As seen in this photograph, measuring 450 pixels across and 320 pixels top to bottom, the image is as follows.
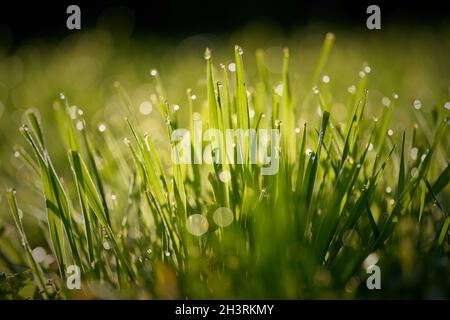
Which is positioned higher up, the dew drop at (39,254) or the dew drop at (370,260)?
the dew drop at (370,260)

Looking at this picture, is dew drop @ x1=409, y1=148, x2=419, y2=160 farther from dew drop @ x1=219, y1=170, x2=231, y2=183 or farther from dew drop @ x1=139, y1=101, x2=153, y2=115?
dew drop @ x1=139, y1=101, x2=153, y2=115

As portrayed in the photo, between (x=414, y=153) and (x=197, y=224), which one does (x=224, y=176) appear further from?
(x=414, y=153)

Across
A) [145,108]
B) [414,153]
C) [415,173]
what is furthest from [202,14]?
[415,173]

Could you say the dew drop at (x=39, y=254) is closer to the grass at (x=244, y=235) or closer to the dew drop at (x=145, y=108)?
the grass at (x=244, y=235)

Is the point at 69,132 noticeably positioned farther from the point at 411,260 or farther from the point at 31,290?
the point at 411,260

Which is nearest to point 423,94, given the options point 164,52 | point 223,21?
point 164,52

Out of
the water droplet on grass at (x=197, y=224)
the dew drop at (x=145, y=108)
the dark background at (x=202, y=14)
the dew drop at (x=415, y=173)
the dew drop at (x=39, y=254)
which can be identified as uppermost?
the dark background at (x=202, y=14)

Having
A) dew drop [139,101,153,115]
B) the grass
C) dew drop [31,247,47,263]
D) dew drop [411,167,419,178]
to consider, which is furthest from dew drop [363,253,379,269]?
dew drop [139,101,153,115]

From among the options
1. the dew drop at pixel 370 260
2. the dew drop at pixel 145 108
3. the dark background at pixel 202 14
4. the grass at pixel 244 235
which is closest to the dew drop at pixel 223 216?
the grass at pixel 244 235
